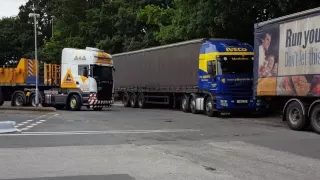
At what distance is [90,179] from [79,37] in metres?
42.9

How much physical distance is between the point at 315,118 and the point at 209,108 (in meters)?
7.95

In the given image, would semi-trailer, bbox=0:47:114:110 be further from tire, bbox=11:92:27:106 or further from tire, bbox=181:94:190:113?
tire, bbox=181:94:190:113

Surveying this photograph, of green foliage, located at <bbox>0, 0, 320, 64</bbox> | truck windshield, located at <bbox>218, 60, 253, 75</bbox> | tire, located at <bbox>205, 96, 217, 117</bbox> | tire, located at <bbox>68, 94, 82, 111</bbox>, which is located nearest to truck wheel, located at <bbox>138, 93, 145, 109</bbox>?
green foliage, located at <bbox>0, 0, 320, 64</bbox>

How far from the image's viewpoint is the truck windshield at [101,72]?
2535 cm

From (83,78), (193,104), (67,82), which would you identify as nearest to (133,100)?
(67,82)

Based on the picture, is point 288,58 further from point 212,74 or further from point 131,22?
point 131,22

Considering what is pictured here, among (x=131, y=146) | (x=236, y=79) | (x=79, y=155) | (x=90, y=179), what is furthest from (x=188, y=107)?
(x=90, y=179)

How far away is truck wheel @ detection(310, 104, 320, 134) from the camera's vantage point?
14.4 m

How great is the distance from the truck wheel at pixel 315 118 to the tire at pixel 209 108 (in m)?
7.32

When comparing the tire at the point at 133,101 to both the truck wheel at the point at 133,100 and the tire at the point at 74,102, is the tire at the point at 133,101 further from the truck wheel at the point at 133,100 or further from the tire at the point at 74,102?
the tire at the point at 74,102

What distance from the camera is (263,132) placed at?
14.7 m

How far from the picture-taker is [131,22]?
44250 mm

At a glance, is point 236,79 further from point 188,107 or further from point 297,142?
point 297,142

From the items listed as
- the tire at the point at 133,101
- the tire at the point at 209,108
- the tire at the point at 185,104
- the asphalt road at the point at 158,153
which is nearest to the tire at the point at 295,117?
the asphalt road at the point at 158,153
